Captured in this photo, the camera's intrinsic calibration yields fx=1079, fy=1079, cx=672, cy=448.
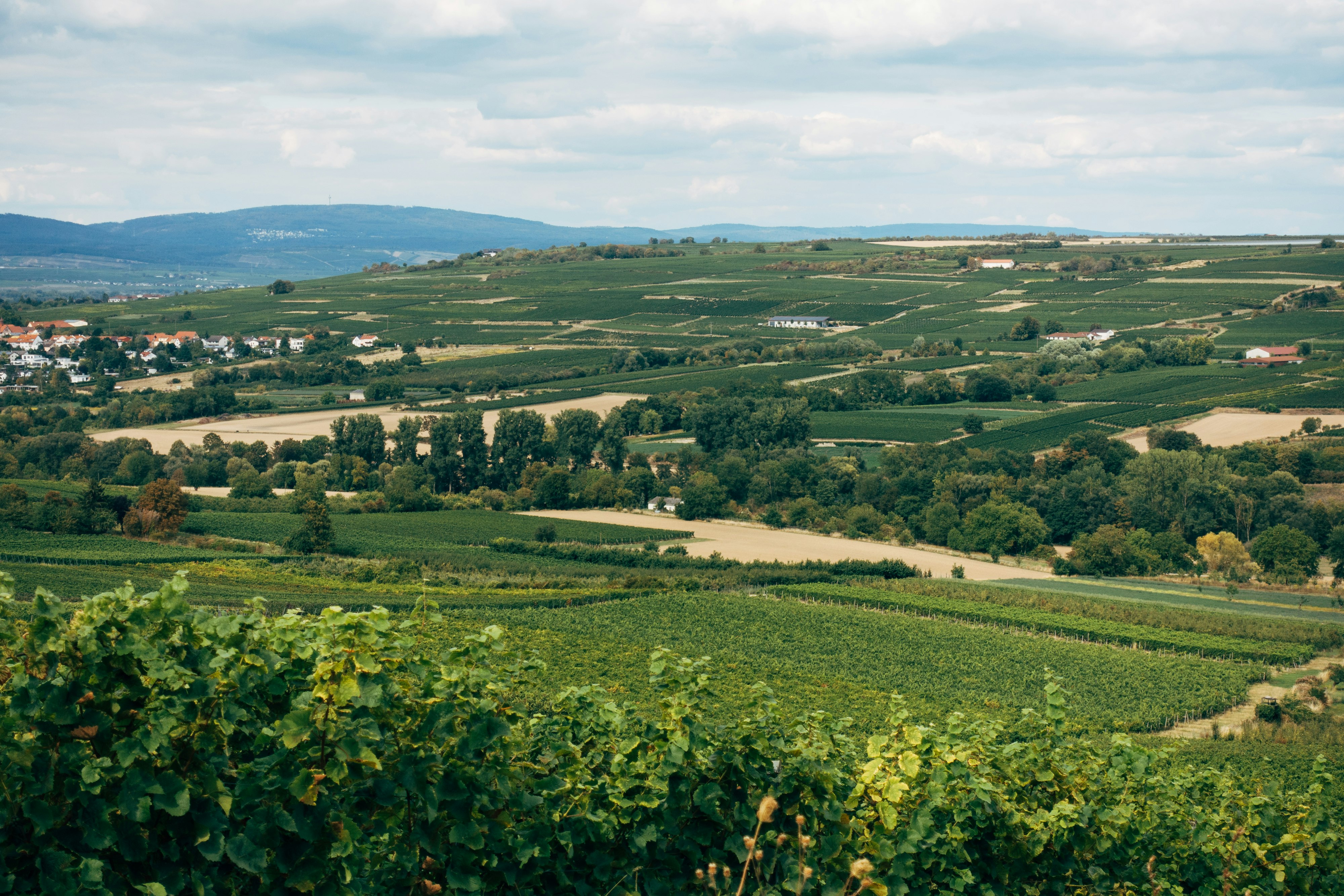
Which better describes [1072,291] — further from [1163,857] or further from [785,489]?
[1163,857]

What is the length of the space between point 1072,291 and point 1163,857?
18491 centimetres

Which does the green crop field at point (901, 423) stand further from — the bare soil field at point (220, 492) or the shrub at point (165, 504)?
the shrub at point (165, 504)

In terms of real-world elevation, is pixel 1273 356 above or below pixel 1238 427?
above

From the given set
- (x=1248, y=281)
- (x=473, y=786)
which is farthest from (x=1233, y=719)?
(x=1248, y=281)

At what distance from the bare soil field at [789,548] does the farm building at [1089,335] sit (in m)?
76.0

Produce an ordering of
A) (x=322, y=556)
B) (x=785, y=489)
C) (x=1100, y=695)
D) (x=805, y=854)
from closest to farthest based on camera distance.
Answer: (x=805, y=854), (x=1100, y=695), (x=322, y=556), (x=785, y=489)

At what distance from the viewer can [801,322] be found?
17100 cm

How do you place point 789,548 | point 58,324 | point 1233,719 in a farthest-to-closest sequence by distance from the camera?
point 58,324
point 789,548
point 1233,719

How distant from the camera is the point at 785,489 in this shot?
283ft

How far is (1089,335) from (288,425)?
10161 centimetres

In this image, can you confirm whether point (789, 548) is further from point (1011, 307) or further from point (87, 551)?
point (1011, 307)

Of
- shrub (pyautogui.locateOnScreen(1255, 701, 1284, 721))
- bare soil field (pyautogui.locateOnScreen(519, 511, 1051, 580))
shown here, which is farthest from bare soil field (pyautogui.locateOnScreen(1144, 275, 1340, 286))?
shrub (pyautogui.locateOnScreen(1255, 701, 1284, 721))

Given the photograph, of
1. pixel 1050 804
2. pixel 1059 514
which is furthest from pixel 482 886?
pixel 1059 514

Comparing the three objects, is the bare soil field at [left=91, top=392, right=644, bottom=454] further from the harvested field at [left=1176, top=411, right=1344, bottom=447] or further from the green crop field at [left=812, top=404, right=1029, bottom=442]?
the harvested field at [left=1176, top=411, right=1344, bottom=447]
